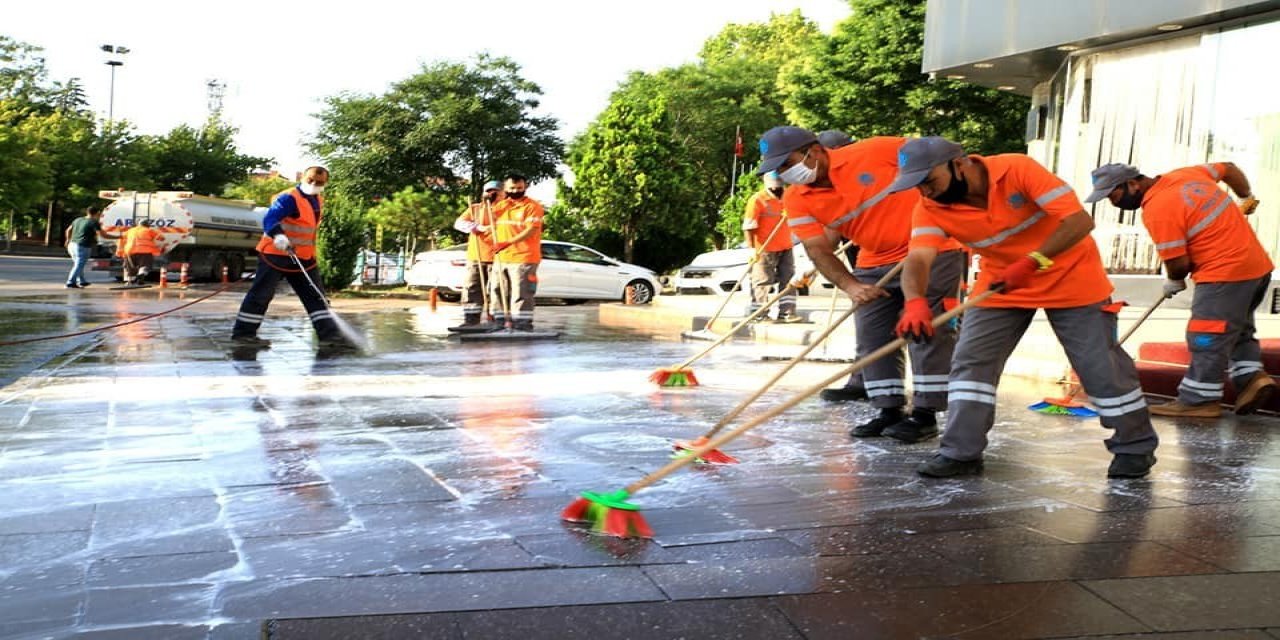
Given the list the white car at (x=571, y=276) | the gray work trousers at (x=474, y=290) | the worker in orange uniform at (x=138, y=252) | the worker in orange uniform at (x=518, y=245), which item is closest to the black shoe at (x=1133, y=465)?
the worker in orange uniform at (x=518, y=245)

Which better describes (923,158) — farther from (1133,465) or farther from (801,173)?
(1133,465)

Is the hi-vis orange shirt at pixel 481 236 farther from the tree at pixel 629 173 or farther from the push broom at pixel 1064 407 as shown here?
the tree at pixel 629 173

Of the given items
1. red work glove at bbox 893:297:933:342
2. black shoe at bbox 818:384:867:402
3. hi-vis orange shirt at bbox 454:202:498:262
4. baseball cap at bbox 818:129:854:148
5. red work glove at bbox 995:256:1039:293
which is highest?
baseball cap at bbox 818:129:854:148

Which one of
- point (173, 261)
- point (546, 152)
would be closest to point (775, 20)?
point (546, 152)

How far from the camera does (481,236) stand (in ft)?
41.0

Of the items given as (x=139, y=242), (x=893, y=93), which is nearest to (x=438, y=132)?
(x=139, y=242)

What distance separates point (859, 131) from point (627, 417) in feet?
74.8

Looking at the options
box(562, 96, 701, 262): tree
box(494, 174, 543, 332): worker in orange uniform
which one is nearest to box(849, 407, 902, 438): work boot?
box(494, 174, 543, 332): worker in orange uniform

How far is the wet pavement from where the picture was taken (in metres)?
2.99

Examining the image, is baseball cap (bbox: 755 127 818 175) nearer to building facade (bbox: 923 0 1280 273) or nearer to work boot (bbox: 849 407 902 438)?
work boot (bbox: 849 407 902 438)

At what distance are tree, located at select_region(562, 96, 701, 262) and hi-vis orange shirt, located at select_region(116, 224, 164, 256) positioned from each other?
1233 centimetres

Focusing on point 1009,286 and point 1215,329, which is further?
point 1215,329

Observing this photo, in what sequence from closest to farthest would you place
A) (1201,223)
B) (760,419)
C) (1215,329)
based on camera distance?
(760,419) → (1201,223) → (1215,329)

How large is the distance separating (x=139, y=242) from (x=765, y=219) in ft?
56.3
